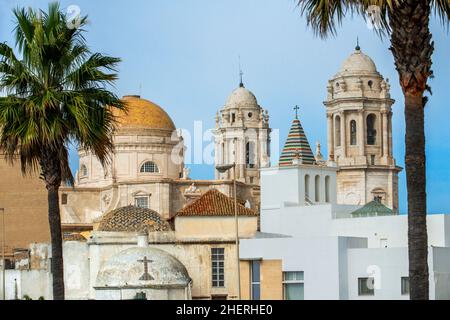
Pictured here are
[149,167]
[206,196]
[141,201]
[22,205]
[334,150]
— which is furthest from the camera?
[334,150]

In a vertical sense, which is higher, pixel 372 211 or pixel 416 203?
pixel 416 203

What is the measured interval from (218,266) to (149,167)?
1344 inches

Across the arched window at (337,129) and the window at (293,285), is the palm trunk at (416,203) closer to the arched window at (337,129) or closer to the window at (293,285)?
the window at (293,285)

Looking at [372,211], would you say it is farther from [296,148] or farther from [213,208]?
[213,208]

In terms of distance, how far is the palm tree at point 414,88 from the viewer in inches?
677

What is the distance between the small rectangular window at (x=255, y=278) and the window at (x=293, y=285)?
1.70 m

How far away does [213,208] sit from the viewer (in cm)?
5572

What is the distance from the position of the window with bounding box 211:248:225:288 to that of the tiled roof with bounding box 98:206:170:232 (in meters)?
4.05

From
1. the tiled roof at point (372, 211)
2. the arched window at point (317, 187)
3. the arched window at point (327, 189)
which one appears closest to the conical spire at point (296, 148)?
the arched window at point (317, 187)

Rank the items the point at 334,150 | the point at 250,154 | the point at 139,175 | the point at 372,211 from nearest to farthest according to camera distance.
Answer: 1. the point at 372,211
2. the point at 139,175
3. the point at 334,150
4. the point at 250,154

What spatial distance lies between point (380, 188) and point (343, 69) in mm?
9637

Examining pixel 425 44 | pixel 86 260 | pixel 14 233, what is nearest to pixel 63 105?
pixel 425 44

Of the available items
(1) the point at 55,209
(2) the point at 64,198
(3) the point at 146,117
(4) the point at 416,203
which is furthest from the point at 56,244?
(3) the point at 146,117

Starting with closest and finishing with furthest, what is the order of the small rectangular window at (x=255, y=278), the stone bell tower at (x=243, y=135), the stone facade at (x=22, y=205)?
the small rectangular window at (x=255, y=278)
the stone facade at (x=22, y=205)
the stone bell tower at (x=243, y=135)
